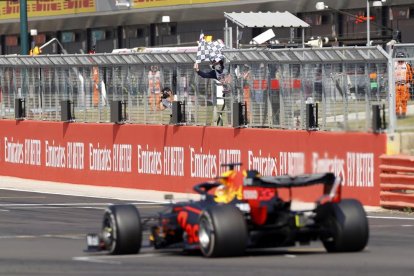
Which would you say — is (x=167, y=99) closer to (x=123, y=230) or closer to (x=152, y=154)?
(x=152, y=154)

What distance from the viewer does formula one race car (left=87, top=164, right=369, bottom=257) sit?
12.6 metres

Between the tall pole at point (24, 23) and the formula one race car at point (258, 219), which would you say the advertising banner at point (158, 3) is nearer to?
the tall pole at point (24, 23)

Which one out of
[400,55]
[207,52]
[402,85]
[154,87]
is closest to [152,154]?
[154,87]

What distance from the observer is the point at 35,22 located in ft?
188

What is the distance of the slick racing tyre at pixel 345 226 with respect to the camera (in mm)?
12781

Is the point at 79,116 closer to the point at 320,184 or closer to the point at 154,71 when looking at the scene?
the point at 154,71

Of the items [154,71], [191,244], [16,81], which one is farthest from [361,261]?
[16,81]

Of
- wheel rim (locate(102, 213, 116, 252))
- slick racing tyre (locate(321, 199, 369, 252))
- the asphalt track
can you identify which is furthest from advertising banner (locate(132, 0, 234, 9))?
slick racing tyre (locate(321, 199, 369, 252))

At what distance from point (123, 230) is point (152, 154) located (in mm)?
15179

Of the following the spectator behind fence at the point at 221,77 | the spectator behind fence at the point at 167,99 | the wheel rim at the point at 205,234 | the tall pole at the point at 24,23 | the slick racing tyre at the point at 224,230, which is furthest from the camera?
the tall pole at the point at 24,23

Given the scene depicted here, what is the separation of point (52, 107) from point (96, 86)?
2228 millimetres

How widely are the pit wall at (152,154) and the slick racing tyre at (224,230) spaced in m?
8.19

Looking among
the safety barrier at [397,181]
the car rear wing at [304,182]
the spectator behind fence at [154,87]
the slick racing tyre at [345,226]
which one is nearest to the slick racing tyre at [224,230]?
the car rear wing at [304,182]

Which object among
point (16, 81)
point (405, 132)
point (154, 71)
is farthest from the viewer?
point (16, 81)
